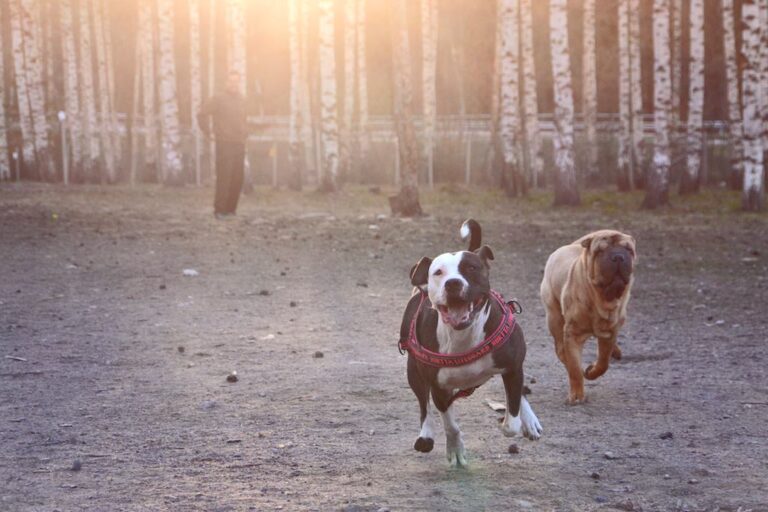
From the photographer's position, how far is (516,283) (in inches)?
551

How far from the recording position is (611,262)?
7.38m

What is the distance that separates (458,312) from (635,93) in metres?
26.8

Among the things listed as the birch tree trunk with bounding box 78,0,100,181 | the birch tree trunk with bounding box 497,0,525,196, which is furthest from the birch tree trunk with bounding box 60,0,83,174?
the birch tree trunk with bounding box 497,0,525,196

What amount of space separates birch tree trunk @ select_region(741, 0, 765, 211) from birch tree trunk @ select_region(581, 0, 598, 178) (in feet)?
30.8

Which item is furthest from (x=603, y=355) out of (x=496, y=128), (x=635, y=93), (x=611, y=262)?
(x=496, y=128)

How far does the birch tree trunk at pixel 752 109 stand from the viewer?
73.9 ft

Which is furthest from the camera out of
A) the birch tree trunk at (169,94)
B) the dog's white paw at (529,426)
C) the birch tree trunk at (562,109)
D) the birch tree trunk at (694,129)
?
the birch tree trunk at (169,94)

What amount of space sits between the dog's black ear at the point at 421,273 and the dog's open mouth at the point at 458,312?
25 centimetres

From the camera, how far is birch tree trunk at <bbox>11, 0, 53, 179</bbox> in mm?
34750

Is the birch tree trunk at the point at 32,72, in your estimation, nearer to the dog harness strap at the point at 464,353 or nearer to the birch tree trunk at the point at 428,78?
the birch tree trunk at the point at 428,78

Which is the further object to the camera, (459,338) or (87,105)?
(87,105)

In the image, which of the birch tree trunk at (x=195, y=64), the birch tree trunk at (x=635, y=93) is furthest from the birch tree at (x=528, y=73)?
the birch tree trunk at (x=195, y=64)

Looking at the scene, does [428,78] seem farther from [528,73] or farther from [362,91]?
[528,73]

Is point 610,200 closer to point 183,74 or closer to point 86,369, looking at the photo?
point 86,369
